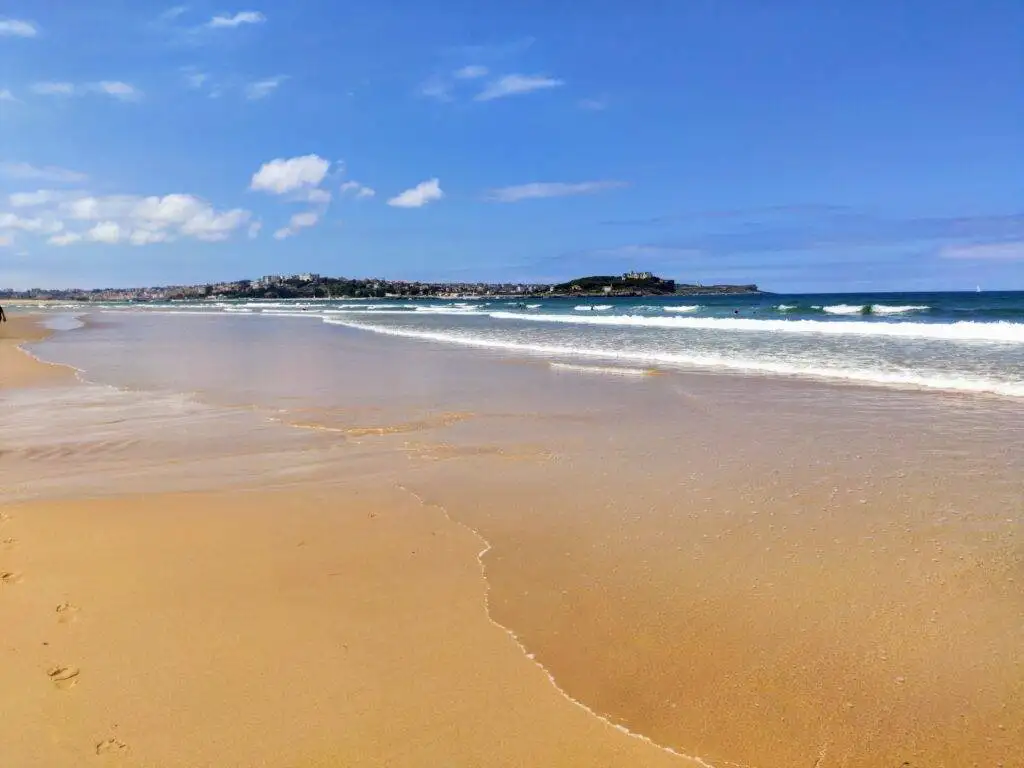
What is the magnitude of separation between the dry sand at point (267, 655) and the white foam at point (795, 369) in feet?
32.9

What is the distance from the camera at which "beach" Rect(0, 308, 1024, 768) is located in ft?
8.43

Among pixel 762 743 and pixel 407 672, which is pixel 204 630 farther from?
pixel 762 743

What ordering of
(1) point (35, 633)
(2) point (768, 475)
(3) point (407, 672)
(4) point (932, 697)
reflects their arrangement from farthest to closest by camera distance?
(2) point (768, 475) → (1) point (35, 633) → (3) point (407, 672) → (4) point (932, 697)

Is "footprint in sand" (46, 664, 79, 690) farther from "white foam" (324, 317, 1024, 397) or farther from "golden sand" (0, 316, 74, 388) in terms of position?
"white foam" (324, 317, 1024, 397)

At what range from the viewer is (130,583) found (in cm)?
385

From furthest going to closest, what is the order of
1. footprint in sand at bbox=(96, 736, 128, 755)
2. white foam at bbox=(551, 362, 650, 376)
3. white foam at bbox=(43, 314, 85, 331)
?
white foam at bbox=(43, 314, 85, 331) → white foam at bbox=(551, 362, 650, 376) → footprint in sand at bbox=(96, 736, 128, 755)

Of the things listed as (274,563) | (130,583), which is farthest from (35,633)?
(274,563)

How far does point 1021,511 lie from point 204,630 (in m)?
5.43

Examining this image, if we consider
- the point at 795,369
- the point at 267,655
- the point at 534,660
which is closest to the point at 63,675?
the point at 267,655

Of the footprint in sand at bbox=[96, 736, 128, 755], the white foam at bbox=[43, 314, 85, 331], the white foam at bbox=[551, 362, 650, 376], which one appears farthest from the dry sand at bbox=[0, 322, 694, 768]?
the white foam at bbox=[43, 314, 85, 331]

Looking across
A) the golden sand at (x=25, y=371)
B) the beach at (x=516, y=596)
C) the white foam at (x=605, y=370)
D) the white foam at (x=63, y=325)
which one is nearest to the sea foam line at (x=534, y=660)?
the beach at (x=516, y=596)

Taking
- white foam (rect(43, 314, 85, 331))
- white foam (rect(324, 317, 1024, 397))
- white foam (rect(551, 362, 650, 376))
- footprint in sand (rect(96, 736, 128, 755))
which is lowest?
white foam (rect(43, 314, 85, 331))

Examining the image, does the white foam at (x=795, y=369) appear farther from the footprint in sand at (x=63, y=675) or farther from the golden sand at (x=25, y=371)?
the footprint in sand at (x=63, y=675)

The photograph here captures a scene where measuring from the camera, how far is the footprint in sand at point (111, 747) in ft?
8.13
